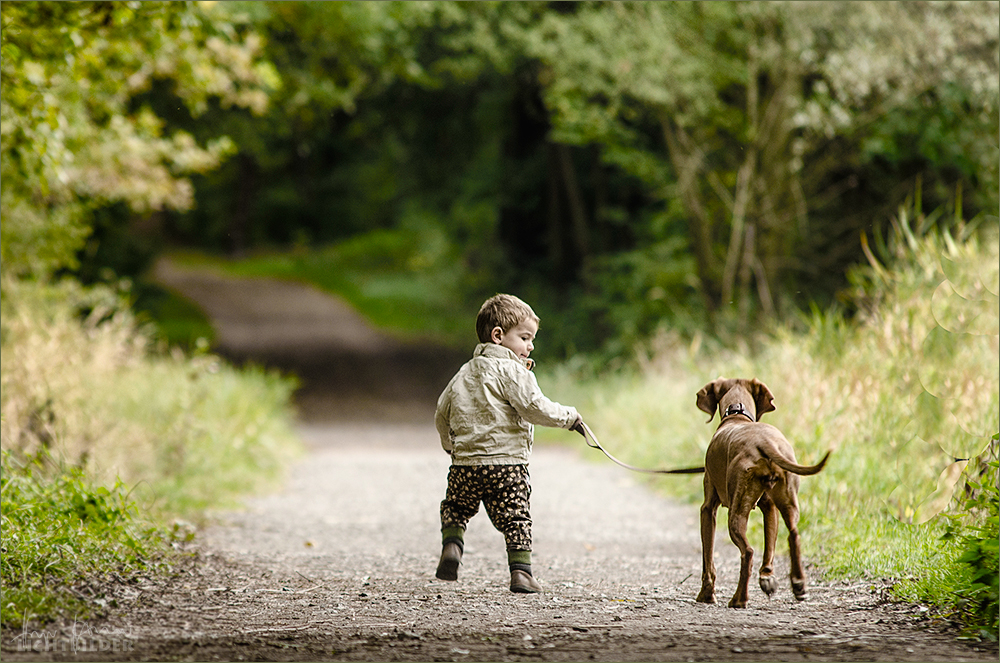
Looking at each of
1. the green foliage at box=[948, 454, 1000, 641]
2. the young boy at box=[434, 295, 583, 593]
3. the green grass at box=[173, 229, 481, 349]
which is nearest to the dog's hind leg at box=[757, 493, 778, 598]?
the green foliage at box=[948, 454, 1000, 641]

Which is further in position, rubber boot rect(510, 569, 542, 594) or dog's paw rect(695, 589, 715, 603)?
rubber boot rect(510, 569, 542, 594)

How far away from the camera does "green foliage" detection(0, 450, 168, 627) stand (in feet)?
13.5

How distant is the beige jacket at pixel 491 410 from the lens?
15.4ft

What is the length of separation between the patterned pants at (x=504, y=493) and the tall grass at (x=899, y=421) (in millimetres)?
1693

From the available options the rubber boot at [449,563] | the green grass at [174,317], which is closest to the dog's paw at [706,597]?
the rubber boot at [449,563]

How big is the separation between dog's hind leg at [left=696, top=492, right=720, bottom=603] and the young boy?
72cm

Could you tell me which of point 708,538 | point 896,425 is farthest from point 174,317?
point 708,538

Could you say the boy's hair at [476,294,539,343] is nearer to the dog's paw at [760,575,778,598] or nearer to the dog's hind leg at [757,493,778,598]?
the dog's hind leg at [757,493,778,598]

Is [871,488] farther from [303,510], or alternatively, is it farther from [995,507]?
[303,510]

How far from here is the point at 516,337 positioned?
15.8 feet

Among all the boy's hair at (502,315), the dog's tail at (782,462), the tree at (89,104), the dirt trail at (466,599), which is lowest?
the dirt trail at (466,599)

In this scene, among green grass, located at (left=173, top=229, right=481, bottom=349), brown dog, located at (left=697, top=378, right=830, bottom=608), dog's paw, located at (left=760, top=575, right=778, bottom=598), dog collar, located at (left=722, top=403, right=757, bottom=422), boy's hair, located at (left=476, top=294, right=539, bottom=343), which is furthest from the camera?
green grass, located at (left=173, top=229, right=481, bottom=349)

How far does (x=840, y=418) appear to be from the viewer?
6680 mm

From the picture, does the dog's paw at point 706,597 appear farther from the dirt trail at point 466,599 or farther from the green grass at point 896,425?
the green grass at point 896,425
